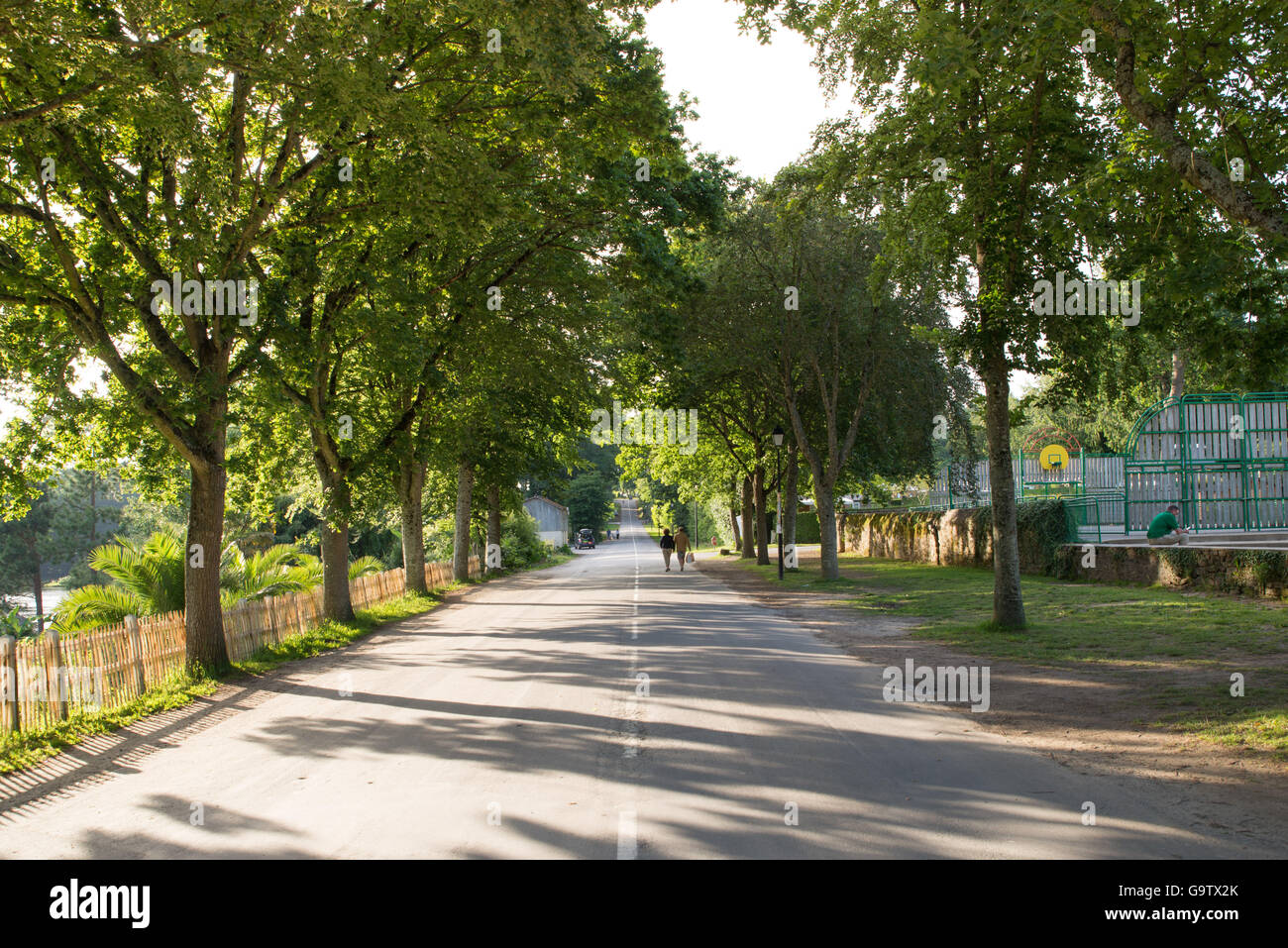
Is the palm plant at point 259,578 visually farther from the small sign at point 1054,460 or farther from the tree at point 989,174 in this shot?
the small sign at point 1054,460

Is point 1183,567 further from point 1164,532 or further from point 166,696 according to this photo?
point 166,696

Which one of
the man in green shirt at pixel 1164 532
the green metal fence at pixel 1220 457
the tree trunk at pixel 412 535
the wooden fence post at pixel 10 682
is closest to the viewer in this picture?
the wooden fence post at pixel 10 682

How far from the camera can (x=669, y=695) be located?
9.71 m

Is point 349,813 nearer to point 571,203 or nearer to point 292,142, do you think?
point 292,142

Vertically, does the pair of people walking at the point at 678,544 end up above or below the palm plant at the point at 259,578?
below

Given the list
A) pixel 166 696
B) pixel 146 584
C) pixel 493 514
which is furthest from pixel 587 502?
pixel 166 696

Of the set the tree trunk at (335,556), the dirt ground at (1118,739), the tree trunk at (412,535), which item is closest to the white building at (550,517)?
the tree trunk at (412,535)

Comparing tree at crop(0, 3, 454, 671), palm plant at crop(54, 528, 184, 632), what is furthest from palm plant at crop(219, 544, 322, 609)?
tree at crop(0, 3, 454, 671)

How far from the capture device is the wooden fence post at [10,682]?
9055mm

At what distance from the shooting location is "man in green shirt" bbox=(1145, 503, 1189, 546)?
743 inches

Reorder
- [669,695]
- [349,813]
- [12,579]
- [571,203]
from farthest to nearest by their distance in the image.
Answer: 1. [12,579]
2. [571,203]
3. [669,695]
4. [349,813]

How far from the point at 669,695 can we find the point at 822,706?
1.65 metres

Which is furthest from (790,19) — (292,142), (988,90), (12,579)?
(12,579)
